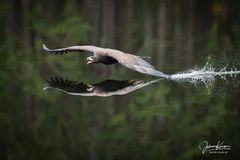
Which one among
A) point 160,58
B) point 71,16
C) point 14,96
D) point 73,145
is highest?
point 71,16

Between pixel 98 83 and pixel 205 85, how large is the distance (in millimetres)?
951

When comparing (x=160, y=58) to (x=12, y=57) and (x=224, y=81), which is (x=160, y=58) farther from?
(x=12, y=57)

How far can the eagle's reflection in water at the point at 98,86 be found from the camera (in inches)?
190

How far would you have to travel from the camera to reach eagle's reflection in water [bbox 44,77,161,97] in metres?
4.83

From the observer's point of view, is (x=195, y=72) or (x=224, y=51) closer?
(x=195, y=72)

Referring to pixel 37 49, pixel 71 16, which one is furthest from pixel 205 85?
pixel 71 16

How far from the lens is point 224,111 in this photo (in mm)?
4594
